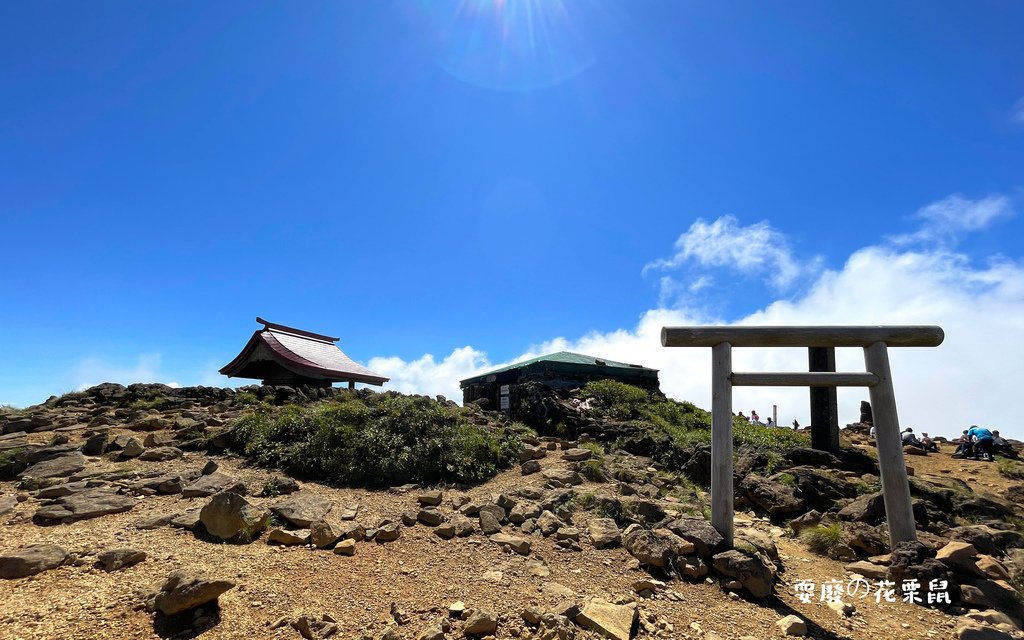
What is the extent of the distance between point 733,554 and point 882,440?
277 cm

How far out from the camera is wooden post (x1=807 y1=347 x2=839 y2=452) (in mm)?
12086

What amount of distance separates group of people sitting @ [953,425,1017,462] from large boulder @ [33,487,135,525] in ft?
73.4

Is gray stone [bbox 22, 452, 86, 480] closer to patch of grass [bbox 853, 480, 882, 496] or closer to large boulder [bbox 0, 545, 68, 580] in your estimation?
large boulder [bbox 0, 545, 68, 580]

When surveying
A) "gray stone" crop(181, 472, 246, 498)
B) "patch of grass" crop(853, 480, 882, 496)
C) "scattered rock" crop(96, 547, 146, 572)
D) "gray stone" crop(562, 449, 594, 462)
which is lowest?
"scattered rock" crop(96, 547, 146, 572)

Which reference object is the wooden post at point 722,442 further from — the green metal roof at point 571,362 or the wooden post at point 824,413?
the green metal roof at point 571,362

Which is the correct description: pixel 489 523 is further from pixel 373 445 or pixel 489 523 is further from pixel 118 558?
pixel 118 558

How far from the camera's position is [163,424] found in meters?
11.0

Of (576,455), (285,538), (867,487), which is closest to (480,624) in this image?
(285,538)

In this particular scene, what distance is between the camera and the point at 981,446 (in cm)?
1608

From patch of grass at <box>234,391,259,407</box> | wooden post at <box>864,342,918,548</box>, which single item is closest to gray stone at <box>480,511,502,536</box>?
wooden post at <box>864,342,918,548</box>

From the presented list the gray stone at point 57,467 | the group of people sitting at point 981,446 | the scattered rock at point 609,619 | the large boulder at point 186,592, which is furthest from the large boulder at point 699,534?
the group of people sitting at point 981,446

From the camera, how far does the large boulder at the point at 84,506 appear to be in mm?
5965

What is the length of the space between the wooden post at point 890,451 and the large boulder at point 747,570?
191 cm

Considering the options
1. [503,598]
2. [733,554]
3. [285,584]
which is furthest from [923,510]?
[285,584]
